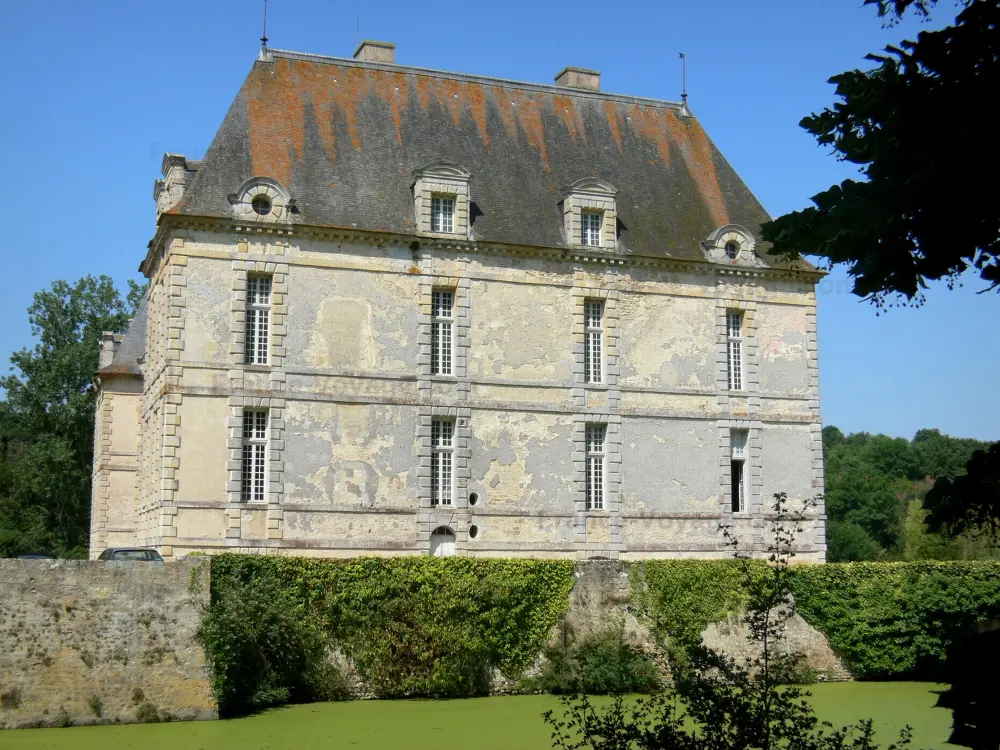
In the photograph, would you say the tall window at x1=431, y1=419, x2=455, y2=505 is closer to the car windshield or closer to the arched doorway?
the arched doorway

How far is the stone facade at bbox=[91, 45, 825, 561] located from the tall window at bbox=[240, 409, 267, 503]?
0.32 feet

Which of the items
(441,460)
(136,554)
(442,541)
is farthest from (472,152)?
(136,554)

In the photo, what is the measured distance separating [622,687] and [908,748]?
5.71 metres

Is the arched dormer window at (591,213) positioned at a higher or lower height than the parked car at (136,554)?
higher

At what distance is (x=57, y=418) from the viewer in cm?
3653

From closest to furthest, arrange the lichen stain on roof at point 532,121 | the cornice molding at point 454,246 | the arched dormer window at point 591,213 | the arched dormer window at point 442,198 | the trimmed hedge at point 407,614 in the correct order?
the trimmed hedge at point 407,614, the cornice molding at point 454,246, the arched dormer window at point 442,198, the arched dormer window at point 591,213, the lichen stain on roof at point 532,121

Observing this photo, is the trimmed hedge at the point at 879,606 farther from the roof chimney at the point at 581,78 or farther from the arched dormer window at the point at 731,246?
the roof chimney at the point at 581,78

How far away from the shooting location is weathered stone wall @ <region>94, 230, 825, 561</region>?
20.7 metres

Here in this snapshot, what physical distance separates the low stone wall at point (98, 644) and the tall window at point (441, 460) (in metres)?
5.88

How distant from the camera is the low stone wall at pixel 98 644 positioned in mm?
15719

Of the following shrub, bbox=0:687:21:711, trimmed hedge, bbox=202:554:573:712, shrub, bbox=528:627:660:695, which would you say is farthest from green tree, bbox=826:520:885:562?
shrub, bbox=0:687:21:711

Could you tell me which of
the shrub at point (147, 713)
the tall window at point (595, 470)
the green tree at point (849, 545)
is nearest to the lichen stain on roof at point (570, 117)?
the tall window at point (595, 470)

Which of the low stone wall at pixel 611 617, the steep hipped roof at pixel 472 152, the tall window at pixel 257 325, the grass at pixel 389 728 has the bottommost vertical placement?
the grass at pixel 389 728

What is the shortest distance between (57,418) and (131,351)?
31.6 feet
